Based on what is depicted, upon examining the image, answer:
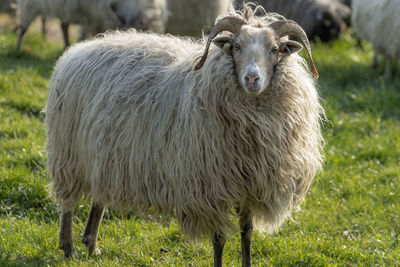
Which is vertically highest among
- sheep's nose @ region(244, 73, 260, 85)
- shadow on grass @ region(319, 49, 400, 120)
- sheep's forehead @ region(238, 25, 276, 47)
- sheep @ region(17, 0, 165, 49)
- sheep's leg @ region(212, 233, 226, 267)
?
sheep's forehead @ region(238, 25, 276, 47)

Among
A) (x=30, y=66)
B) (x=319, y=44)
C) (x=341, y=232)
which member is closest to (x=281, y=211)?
(x=341, y=232)

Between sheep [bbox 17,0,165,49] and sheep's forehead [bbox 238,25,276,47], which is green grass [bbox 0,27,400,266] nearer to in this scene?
sheep's forehead [bbox 238,25,276,47]

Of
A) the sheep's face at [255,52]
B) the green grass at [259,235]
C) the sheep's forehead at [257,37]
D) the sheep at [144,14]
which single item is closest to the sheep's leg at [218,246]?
the green grass at [259,235]

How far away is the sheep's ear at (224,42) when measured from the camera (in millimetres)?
3561

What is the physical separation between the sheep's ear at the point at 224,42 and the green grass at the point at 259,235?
1.42 meters

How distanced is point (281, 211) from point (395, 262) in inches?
39.7

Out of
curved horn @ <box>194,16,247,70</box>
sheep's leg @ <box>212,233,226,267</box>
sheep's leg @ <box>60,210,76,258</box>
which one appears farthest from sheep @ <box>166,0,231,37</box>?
sheep's leg @ <box>212,233,226,267</box>

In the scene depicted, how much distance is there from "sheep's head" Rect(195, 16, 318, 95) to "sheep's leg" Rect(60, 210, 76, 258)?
158 cm

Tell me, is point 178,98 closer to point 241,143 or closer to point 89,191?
point 241,143

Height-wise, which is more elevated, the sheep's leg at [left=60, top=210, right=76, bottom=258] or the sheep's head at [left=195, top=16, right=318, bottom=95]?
the sheep's head at [left=195, top=16, right=318, bottom=95]

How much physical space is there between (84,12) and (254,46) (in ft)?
18.6

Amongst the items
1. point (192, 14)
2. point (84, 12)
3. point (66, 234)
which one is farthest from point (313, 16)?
point (66, 234)

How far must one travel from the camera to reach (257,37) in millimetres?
3500

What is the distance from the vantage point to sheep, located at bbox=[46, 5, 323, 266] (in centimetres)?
357
